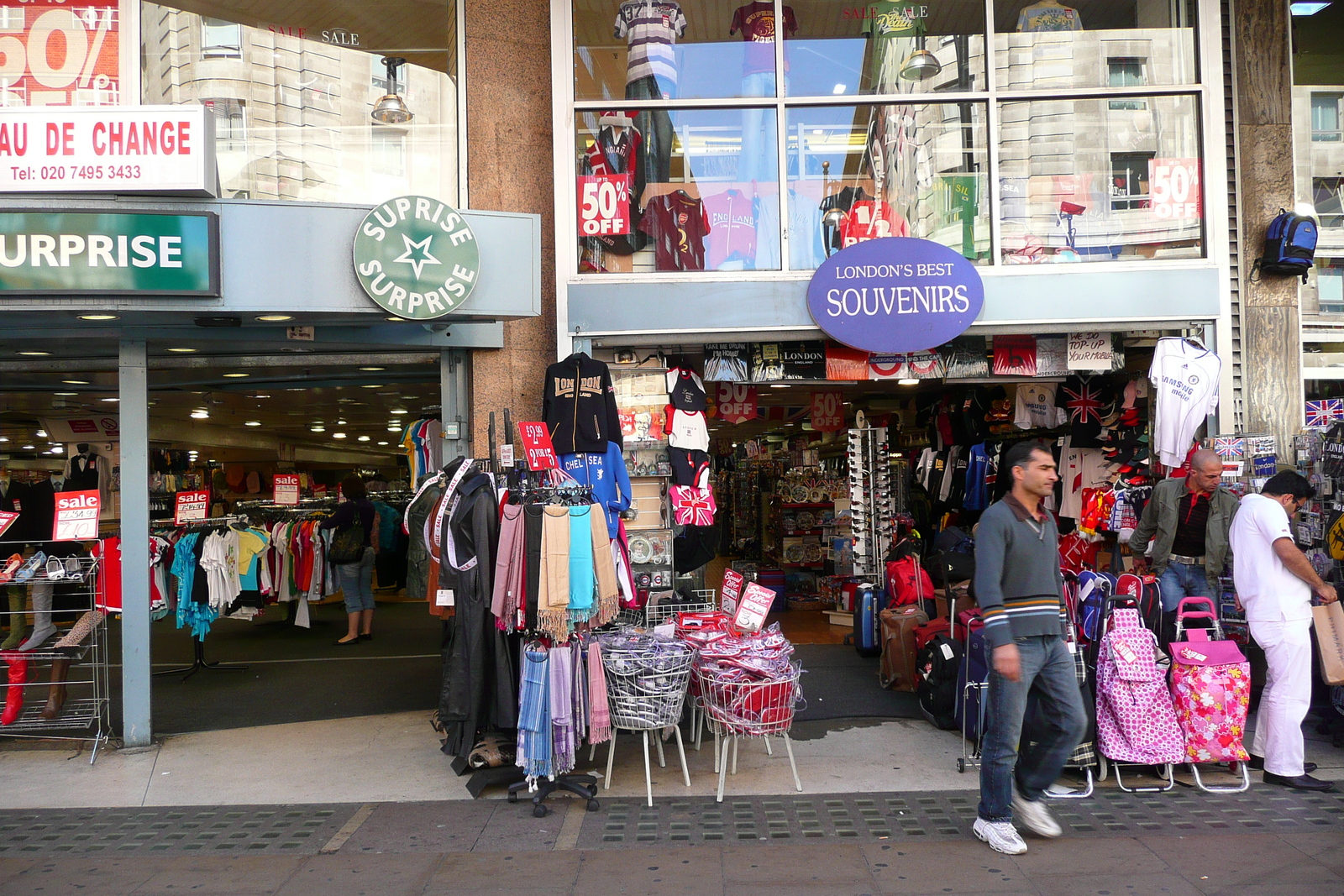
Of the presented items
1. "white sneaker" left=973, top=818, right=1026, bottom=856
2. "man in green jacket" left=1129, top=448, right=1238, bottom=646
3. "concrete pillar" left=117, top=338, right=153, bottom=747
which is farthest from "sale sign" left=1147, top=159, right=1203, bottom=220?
"concrete pillar" left=117, top=338, right=153, bottom=747

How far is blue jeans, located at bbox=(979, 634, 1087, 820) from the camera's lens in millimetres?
4375

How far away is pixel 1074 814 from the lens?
16.0 ft

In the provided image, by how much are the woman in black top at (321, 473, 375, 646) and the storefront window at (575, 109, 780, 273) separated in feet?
16.5

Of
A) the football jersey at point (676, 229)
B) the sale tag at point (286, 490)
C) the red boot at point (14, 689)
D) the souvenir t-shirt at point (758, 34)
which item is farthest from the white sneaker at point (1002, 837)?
the sale tag at point (286, 490)

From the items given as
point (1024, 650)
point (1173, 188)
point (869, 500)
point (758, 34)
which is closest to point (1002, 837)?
point (1024, 650)

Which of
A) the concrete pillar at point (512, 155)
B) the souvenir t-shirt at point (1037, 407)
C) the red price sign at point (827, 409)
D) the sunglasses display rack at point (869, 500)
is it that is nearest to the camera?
the concrete pillar at point (512, 155)

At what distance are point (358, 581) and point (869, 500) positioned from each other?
5764 millimetres

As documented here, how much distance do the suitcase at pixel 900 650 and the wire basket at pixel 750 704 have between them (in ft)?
8.71

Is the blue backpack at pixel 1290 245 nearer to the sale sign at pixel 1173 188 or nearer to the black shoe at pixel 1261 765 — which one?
the sale sign at pixel 1173 188

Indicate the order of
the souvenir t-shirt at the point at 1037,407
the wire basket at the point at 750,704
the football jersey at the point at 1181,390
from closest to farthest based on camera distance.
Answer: the wire basket at the point at 750,704 < the football jersey at the point at 1181,390 < the souvenir t-shirt at the point at 1037,407

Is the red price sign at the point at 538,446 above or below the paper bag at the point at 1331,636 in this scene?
above

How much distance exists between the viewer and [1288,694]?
17.1 feet

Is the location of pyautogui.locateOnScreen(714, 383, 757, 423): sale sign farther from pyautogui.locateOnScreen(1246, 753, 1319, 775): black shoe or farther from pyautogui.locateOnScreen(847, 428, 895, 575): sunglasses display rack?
pyautogui.locateOnScreen(1246, 753, 1319, 775): black shoe

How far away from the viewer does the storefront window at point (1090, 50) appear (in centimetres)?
712
